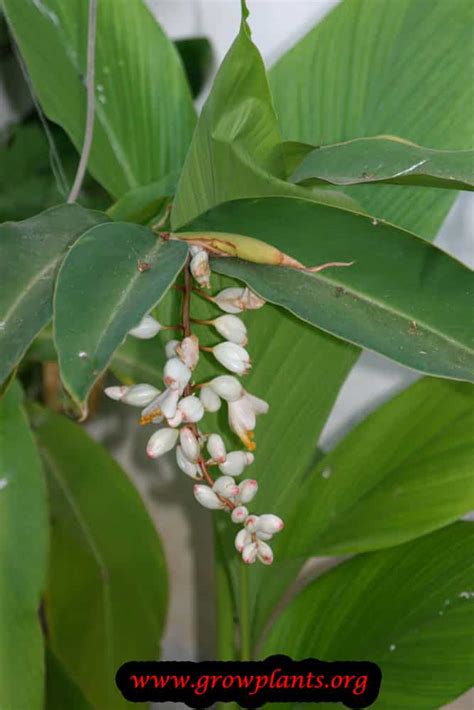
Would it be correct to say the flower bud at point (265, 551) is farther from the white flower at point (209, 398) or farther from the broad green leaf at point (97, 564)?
the broad green leaf at point (97, 564)

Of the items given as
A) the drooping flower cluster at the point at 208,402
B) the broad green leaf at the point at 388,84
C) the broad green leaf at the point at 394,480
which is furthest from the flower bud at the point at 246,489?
the broad green leaf at the point at 388,84

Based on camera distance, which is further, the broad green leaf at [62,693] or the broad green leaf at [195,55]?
the broad green leaf at [195,55]

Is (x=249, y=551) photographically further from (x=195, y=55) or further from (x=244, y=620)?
(x=195, y=55)

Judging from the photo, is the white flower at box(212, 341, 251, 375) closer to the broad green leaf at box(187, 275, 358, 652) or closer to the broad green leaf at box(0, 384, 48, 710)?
the broad green leaf at box(187, 275, 358, 652)


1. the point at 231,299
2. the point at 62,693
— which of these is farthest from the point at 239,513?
the point at 62,693

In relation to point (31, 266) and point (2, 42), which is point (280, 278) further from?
point (2, 42)
